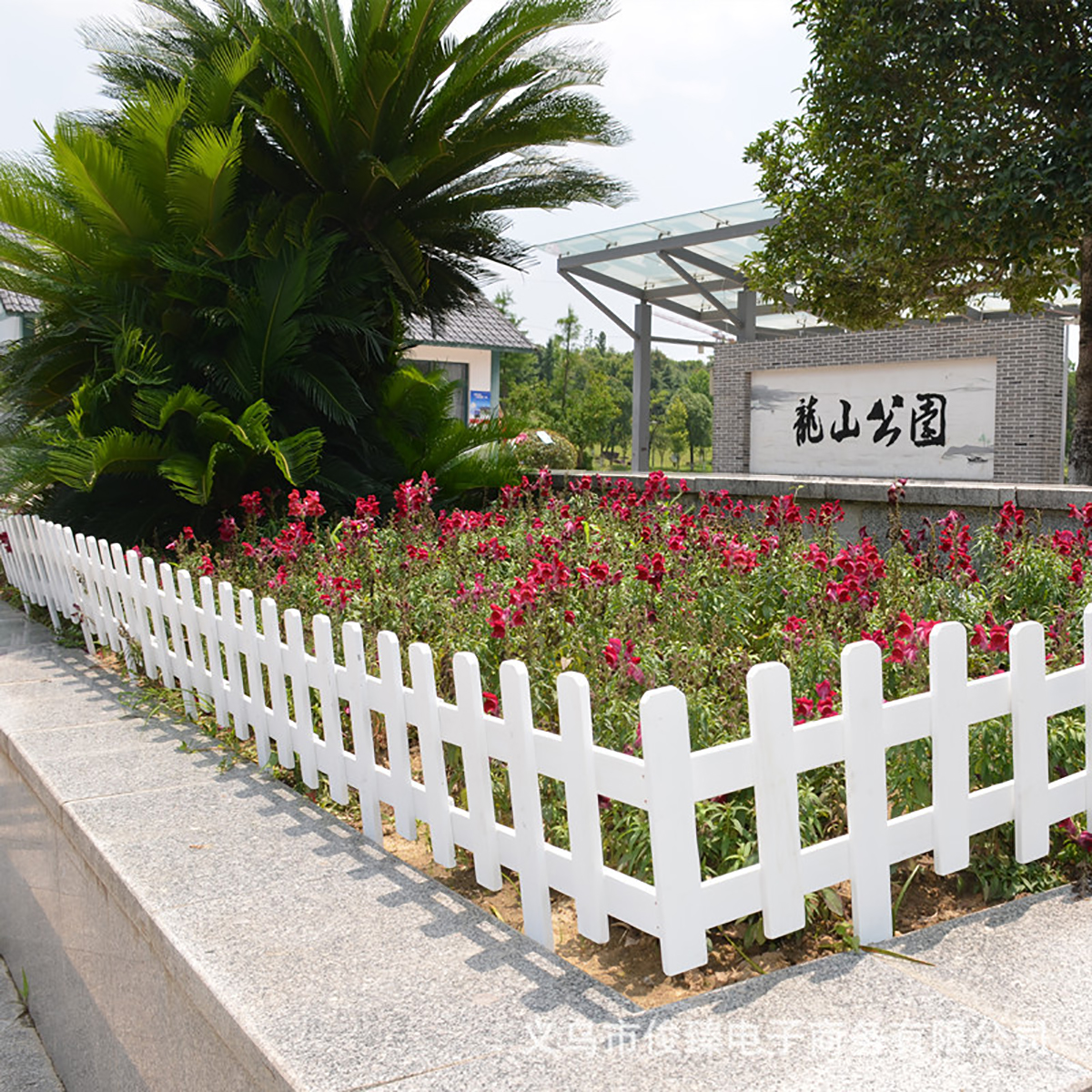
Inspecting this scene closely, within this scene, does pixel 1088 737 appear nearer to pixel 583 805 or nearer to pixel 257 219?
pixel 583 805

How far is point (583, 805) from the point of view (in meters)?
2.14

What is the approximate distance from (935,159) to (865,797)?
7.37m

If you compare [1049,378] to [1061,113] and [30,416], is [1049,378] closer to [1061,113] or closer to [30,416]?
[1061,113]

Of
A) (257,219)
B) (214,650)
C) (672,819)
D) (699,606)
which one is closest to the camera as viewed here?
(672,819)

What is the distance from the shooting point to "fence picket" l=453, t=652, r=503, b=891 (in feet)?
8.02

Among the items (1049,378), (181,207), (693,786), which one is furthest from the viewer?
(1049,378)

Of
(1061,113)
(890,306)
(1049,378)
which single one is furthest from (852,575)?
(1049,378)

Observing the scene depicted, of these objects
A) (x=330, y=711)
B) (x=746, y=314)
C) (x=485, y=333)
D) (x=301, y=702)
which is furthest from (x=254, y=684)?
(x=746, y=314)

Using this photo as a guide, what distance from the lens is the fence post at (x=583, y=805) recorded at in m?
2.12

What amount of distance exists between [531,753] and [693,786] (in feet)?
1.34

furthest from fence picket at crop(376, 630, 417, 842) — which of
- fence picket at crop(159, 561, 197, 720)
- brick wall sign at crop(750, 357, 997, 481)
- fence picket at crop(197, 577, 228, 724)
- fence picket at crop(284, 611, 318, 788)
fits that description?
brick wall sign at crop(750, 357, 997, 481)

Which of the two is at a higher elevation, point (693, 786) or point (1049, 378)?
point (1049, 378)

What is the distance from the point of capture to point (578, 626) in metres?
3.77

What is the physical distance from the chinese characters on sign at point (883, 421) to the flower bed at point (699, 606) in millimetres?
5727
